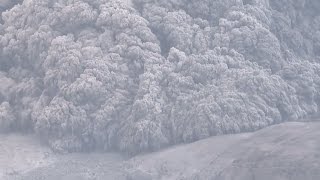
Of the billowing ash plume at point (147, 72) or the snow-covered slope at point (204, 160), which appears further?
the billowing ash plume at point (147, 72)

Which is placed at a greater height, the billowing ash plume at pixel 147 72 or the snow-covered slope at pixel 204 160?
the billowing ash plume at pixel 147 72

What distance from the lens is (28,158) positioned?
22.8 metres

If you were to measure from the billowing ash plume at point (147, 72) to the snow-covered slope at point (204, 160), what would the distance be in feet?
2.27

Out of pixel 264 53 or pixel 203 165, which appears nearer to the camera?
pixel 203 165

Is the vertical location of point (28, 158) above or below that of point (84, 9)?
below

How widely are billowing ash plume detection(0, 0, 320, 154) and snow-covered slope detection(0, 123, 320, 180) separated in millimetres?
692

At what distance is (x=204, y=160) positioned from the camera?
21.6m

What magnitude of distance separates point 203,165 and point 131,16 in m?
7.80

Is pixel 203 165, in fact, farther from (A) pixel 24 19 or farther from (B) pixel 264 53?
(A) pixel 24 19

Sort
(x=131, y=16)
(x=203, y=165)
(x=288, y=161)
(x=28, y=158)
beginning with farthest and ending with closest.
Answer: (x=131, y=16)
(x=28, y=158)
(x=203, y=165)
(x=288, y=161)

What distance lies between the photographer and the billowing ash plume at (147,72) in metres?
23.0

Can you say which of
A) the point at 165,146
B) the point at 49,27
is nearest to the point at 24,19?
the point at 49,27

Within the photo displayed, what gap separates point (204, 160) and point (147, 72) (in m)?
4.72

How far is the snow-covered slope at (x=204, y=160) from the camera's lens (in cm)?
1984
